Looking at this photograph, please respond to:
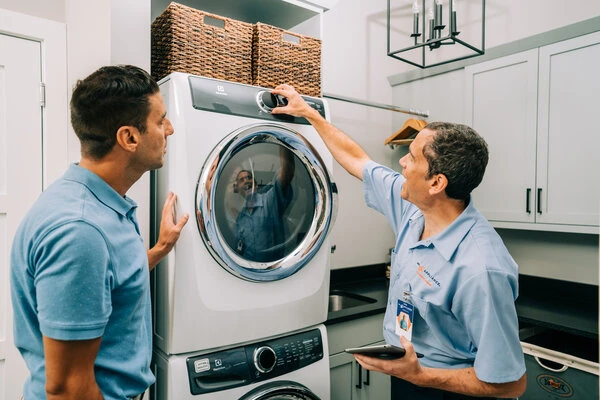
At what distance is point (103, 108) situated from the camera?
1022 mm

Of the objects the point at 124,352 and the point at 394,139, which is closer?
the point at 124,352

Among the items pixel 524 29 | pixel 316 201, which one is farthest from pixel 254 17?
pixel 524 29

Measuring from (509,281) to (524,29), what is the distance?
2.42 m

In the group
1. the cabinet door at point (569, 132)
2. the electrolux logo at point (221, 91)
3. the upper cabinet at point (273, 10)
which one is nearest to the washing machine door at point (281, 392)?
the electrolux logo at point (221, 91)

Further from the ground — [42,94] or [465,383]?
[42,94]

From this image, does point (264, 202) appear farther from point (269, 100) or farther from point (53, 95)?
point (53, 95)

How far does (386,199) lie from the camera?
5.89 ft

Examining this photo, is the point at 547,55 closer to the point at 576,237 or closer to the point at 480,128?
the point at 480,128

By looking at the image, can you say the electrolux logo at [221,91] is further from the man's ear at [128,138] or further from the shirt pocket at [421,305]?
the shirt pocket at [421,305]

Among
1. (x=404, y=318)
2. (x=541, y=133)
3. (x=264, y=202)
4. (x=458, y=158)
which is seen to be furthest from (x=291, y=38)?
(x=541, y=133)

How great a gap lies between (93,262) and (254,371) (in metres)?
0.94

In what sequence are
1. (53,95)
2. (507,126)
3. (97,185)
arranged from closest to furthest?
(97,185), (53,95), (507,126)

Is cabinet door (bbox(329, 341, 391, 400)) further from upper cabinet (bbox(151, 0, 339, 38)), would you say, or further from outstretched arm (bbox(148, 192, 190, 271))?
upper cabinet (bbox(151, 0, 339, 38))

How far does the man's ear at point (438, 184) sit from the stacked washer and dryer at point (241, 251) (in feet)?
1.72
